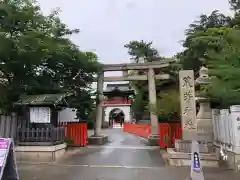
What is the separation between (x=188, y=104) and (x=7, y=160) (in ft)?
26.4

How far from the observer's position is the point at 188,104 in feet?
42.5

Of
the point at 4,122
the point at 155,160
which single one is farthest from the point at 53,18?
the point at 155,160

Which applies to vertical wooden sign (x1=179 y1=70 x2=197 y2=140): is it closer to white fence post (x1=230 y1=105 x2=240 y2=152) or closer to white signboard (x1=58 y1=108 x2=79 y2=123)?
white fence post (x1=230 y1=105 x2=240 y2=152)

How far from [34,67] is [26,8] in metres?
2.89

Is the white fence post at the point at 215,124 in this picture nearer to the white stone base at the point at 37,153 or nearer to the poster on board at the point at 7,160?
the white stone base at the point at 37,153

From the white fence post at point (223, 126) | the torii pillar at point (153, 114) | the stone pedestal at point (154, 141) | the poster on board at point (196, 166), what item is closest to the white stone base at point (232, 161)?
the white fence post at point (223, 126)

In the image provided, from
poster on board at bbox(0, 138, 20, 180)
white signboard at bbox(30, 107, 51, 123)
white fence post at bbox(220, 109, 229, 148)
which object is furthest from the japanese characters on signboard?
poster on board at bbox(0, 138, 20, 180)

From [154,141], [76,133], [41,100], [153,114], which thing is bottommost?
[154,141]

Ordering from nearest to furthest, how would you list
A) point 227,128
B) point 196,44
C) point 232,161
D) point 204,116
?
point 232,161, point 227,128, point 204,116, point 196,44

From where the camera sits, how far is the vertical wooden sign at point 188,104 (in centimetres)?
1255

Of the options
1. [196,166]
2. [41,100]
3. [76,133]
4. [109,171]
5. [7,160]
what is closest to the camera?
[7,160]

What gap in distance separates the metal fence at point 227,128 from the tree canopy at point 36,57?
7.57 meters

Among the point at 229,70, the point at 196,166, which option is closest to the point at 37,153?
the point at 196,166

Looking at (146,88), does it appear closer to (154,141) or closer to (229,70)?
(154,141)
